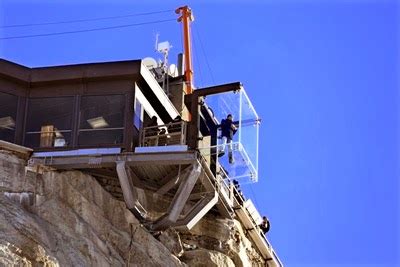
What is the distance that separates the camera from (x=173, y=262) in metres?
32.8

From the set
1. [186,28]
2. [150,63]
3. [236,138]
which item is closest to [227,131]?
[236,138]

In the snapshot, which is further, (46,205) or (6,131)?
(6,131)

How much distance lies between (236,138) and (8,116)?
7.92 meters

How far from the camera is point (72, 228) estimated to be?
30.9 metres

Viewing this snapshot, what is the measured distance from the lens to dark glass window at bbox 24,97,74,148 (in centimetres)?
3412

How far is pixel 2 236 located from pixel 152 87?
30.9 ft

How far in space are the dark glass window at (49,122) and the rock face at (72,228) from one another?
1.63 meters

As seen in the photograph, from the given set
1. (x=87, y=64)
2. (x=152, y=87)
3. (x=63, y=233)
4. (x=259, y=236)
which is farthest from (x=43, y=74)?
(x=259, y=236)

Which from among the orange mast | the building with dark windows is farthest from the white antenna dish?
the building with dark windows

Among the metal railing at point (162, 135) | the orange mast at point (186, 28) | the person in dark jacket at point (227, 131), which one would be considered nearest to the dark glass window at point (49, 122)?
the metal railing at point (162, 135)

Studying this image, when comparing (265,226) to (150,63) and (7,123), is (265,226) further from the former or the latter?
(7,123)

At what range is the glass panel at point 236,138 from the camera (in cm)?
3462

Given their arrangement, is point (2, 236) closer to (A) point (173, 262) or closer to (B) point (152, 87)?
(A) point (173, 262)

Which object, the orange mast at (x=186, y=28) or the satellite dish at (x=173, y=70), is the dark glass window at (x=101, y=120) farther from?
the orange mast at (x=186, y=28)
